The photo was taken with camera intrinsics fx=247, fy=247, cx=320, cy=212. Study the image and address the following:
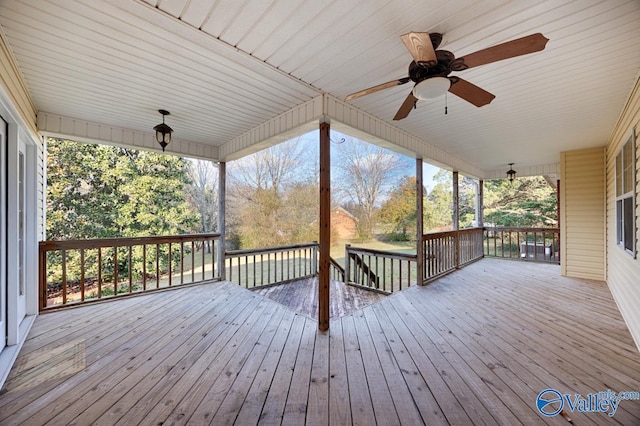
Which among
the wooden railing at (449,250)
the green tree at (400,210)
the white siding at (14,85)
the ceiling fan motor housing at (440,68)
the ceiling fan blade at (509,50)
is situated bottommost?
the wooden railing at (449,250)

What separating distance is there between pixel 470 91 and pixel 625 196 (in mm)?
3084

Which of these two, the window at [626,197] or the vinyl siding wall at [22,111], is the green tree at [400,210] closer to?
the window at [626,197]

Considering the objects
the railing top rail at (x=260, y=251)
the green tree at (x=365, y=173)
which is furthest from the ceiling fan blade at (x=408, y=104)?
the green tree at (x=365, y=173)

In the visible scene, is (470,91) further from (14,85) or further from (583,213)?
(583,213)

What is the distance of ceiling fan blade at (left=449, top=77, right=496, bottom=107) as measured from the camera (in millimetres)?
1941

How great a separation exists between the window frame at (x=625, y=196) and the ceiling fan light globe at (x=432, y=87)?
2763mm

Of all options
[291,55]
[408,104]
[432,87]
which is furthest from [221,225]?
[432,87]

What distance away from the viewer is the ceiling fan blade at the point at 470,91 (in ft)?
6.37

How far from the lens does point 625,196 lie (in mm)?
3217

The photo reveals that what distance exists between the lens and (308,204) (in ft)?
30.4

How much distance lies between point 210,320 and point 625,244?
5394 mm

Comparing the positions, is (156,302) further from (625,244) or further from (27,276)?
(625,244)

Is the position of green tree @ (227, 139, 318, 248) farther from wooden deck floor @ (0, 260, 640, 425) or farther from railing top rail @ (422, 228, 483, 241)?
wooden deck floor @ (0, 260, 640, 425)

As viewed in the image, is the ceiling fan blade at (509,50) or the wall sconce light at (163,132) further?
the wall sconce light at (163,132)
